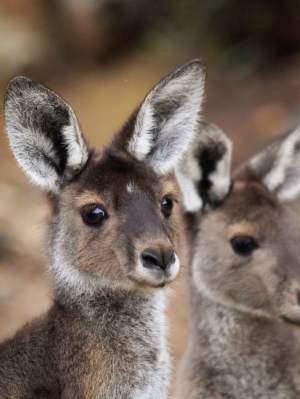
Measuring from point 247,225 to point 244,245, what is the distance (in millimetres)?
125

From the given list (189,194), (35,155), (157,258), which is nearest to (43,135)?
(35,155)

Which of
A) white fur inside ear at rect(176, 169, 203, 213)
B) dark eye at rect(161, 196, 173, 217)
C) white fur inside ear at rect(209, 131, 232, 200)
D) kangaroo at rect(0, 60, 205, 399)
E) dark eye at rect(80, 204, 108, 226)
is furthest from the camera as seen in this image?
white fur inside ear at rect(176, 169, 203, 213)

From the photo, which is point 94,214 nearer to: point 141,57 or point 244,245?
point 244,245

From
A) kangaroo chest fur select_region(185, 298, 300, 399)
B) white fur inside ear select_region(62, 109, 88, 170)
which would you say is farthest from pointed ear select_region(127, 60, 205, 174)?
kangaroo chest fur select_region(185, 298, 300, 399)

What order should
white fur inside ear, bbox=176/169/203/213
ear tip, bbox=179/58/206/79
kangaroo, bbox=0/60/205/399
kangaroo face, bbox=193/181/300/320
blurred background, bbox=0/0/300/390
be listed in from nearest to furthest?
kangaroo, bbox=0/60/205/399
ear tip, bbox=179/58/206/79
kangaroo face, bbox=193/181/300/320
white fur inside ear, bbox=176/169/203/213
blurred background, bbox=0/0/300/390

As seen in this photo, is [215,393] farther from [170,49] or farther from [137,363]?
[170,49]

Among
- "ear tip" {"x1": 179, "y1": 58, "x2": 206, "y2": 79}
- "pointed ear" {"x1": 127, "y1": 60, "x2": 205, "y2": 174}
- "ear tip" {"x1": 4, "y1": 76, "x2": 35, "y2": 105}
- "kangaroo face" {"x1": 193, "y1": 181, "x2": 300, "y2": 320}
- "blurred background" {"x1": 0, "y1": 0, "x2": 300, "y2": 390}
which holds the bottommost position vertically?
"blurred background" {"x1": 0, "y1": 0, "x2": 300, "y2": 390}

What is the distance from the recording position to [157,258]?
4660 mm

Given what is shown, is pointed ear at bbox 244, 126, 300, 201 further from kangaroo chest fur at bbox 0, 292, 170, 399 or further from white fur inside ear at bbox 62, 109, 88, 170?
white fur inside ear at bbox 62, 109, 88, 170

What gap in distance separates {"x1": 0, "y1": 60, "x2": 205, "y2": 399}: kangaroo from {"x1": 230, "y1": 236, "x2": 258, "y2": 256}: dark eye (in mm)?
884

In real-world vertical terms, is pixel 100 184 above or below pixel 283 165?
above

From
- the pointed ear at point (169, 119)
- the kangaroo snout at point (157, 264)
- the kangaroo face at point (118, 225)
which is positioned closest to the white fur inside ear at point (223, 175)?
the pointed ear at point (169, 119)

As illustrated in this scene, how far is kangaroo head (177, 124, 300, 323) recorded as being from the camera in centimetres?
595

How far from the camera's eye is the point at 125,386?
16.1ft
